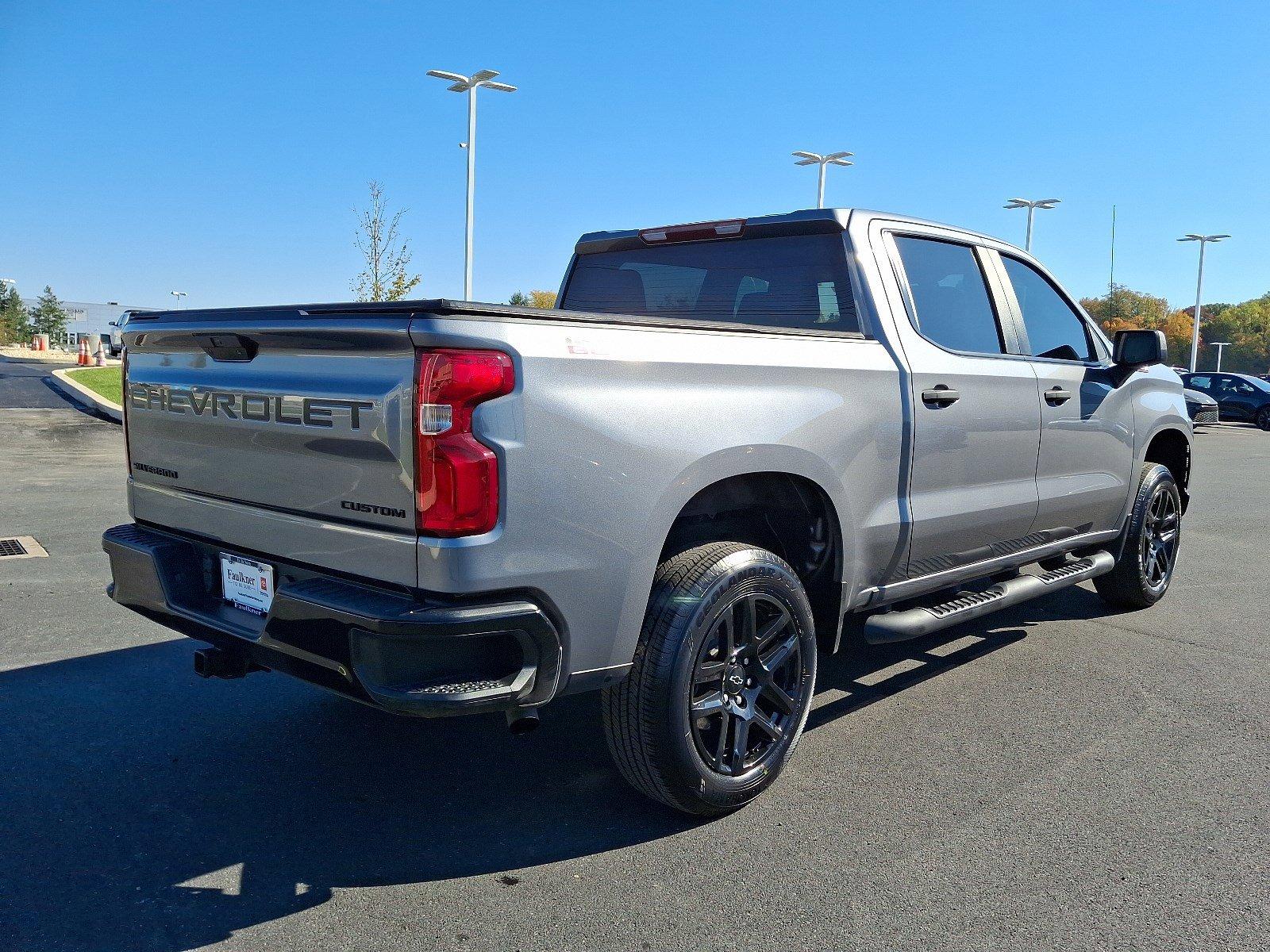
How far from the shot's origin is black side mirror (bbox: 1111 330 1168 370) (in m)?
5.09

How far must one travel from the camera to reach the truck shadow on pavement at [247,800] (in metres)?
2.75

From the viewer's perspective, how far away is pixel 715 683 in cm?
326

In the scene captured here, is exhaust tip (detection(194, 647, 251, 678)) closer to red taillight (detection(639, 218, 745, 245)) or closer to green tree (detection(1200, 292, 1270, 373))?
red taillight (detection(639, 218, 745, 245))

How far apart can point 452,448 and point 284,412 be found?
637mm

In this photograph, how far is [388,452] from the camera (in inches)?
103

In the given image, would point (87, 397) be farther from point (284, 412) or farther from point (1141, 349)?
point (1141, 349)

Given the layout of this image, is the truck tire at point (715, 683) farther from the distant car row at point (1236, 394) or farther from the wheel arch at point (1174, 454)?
the distant car row at point (1236, 394)

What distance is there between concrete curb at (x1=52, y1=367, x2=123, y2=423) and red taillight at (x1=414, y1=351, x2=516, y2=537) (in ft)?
43.6

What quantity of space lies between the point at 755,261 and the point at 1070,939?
8.76 ft

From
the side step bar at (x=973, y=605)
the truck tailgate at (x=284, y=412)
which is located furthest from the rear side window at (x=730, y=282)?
the truck tailgate at (x=284, y=412)

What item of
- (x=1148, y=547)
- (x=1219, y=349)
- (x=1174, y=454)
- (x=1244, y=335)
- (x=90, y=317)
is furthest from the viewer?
(x=90, y=317)

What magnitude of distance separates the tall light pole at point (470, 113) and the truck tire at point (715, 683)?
68.5 ft

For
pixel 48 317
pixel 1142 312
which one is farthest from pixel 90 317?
pixel 1142 312

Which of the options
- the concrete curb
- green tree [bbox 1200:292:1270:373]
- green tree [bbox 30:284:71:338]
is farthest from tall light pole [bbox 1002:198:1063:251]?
green tree [bbox 30:284:71:338]
